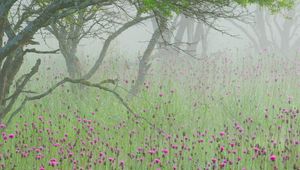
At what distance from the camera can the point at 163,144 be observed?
22.7 ft

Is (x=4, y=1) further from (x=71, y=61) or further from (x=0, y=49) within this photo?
(x=71, y=61)

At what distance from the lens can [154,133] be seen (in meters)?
7.56

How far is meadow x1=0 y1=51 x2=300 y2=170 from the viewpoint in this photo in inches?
227

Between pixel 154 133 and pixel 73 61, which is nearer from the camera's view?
pixel 154 133

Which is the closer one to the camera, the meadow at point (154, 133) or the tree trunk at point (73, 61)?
the meadow at point (154, 133)

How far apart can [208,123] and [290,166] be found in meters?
2.91

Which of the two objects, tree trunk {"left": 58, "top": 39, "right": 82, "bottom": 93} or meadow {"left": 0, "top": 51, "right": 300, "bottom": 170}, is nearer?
meadow {"left": 0, "top": 51, "right": 300, "bottom": 170}

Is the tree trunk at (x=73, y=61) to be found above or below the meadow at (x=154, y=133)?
above

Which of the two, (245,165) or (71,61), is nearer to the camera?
(245,165)

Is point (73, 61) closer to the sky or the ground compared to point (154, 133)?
closer to the sky

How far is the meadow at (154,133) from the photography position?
577 centimetres

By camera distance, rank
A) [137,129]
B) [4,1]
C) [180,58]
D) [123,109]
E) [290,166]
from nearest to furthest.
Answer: [4,1] < [290,166] < [137,129] < [123,109] < [180,58]

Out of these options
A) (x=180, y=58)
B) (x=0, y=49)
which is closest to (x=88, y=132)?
(x=0, y=49)

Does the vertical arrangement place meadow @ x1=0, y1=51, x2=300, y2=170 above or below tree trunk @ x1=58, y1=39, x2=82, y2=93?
below
